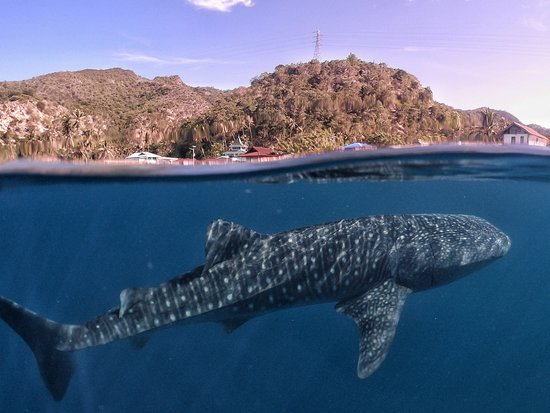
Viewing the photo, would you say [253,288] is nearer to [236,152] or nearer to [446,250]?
[446,250]

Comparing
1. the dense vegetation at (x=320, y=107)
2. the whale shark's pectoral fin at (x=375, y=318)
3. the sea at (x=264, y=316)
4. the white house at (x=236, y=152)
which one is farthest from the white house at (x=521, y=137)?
the dense vegetation at (x=320, y=107)

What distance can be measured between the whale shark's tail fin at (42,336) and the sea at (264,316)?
3504 mm

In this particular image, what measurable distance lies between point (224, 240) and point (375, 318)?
245 centimetres

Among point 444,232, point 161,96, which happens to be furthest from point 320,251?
point 161,96

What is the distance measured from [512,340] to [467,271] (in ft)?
57.3

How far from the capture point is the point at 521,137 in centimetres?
1395

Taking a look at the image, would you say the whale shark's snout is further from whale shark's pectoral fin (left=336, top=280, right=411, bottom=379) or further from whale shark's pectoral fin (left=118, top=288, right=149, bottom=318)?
whale shark's pectoral fin (left=118, top=288, right=149, bottom=318)

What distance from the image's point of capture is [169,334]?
13820 mm

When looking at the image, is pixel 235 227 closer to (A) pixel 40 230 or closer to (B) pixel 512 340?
(A) pixel 40 230

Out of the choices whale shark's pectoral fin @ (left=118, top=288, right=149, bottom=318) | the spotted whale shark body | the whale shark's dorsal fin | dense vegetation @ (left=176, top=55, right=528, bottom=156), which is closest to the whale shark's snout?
the spotted whale shark body

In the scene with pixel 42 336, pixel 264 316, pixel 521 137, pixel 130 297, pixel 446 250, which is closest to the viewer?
pixel 130 297

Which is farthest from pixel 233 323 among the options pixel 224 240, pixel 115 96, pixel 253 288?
pixel 115 96

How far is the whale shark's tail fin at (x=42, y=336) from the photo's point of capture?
749 centimetres

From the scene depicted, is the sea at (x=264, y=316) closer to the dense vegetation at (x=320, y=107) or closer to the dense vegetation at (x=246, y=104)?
the dense vegetation at (x=320, y=107)
